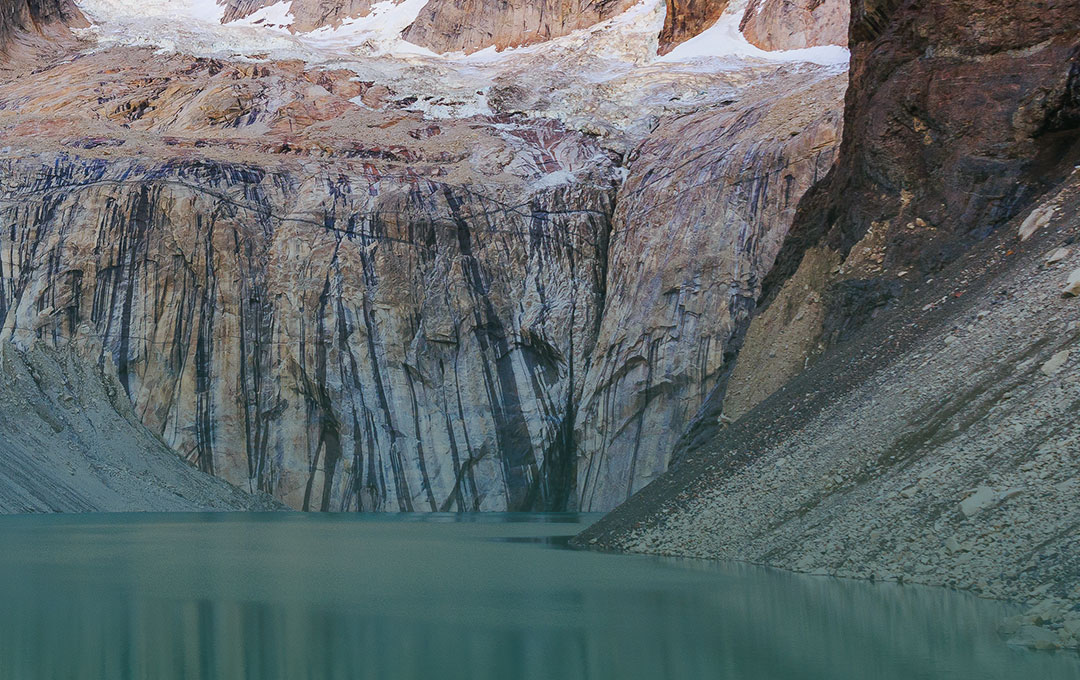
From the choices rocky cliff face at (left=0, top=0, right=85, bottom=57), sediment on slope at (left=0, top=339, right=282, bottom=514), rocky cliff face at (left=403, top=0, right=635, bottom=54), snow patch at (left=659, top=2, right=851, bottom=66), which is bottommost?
sediment on slope at (left=0, top=339, right=282, bottom=514)

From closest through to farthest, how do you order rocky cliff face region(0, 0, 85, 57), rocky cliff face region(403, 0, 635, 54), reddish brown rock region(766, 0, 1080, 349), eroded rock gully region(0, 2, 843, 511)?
reddish brown rock region(766, 0, 1080, 349) → eroded rock gully region(0, 2, 843, 511) → rocky cliff face region(0, 0, 85, 57) → rocky cliff face region(403, 0, 635, 54)

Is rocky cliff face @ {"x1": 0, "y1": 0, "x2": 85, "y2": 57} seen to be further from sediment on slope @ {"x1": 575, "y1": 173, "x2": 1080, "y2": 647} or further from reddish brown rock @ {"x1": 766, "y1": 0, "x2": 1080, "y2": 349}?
sediment on slope @ {"x1": 575, "y1": 173, "x2": 1080, "y2": 647}

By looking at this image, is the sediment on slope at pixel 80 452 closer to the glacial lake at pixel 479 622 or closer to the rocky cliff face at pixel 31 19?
the glacial lake at pixel 479 622

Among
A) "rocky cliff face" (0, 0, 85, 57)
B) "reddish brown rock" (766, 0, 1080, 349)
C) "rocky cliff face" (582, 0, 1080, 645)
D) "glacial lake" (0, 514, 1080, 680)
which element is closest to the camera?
"glacial lake" (0, 514, 1080, 680)

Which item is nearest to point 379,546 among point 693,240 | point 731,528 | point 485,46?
point 731,528

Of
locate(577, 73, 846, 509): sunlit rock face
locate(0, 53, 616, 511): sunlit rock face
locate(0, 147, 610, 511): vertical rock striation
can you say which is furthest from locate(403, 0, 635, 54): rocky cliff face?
locate(577, 73, 846, 509): sunlit rock face
